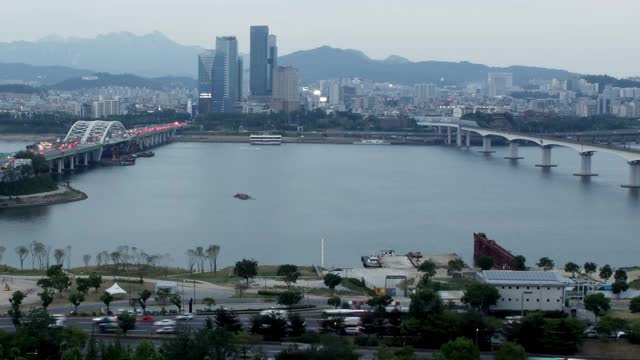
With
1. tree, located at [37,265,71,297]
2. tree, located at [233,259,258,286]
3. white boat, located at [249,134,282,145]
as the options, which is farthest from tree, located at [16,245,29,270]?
white boat, located at [249,134,282,145]

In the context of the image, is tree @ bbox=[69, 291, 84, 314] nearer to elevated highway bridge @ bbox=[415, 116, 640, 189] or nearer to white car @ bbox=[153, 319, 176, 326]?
white car @ bbox=[153, 319, 176, 326]

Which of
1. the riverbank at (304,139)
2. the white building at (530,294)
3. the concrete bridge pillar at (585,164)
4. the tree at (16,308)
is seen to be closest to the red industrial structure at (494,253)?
the white building at (530,294)

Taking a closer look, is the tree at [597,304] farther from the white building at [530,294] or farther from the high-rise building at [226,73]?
the high-rise building at [226,73]

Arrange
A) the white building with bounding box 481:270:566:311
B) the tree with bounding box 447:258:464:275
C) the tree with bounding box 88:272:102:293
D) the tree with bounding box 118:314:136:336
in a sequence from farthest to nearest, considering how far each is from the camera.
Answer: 1. the tree with bounding box 447:258:464:275
2. the tree with bounding box 88:272:102:293
3. the white building with bounding box 481:270:566:311
4. the tree with bounding box 118:314:136:336

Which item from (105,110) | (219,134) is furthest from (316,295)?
(105,110)

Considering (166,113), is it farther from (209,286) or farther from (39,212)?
(209,286)

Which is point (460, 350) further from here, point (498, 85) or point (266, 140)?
point (498, 85)

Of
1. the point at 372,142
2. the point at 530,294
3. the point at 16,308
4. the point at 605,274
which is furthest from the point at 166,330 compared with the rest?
the point at 372,142
